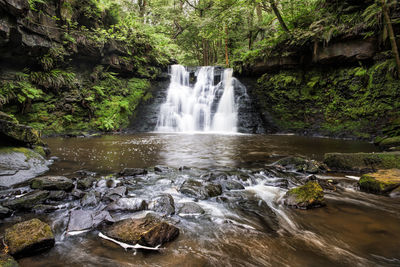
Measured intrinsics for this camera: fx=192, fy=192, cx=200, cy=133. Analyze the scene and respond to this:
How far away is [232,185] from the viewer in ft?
11.3

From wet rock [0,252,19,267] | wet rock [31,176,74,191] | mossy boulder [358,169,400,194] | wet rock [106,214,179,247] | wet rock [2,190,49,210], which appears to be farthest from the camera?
mossy boulder [358,169,400,194]

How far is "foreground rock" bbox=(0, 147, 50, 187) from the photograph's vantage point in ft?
10.9

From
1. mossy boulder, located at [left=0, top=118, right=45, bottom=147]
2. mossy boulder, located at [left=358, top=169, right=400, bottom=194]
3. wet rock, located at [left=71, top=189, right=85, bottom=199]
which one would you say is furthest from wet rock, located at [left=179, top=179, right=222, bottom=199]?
mossy boulder, located at [left=0, top=118, right=45, bottom=147]

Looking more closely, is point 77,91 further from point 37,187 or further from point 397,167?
point 397,167

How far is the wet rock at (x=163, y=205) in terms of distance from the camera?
254 cm

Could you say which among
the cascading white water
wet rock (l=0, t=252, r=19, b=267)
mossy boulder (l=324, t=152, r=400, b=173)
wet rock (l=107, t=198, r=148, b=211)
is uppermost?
the cascading white water

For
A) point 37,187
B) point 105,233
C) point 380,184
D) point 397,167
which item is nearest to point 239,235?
point 105,233

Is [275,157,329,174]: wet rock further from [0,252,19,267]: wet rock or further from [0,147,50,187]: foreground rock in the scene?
[0,147,50,187]: foreground rock

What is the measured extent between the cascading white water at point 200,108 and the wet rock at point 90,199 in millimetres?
11408

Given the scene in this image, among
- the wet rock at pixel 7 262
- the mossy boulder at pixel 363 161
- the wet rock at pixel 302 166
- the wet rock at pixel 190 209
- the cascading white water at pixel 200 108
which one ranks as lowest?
the wet rock at pixel 190 209

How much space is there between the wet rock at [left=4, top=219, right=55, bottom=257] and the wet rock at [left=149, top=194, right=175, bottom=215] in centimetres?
110

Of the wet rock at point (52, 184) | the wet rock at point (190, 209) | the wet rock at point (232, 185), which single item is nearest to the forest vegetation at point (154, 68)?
the wet rock at point (232, 185)

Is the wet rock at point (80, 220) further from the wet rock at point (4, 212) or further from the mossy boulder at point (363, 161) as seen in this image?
the mossy boulder at point (363, 161)

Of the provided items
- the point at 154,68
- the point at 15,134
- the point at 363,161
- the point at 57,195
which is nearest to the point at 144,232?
the point at 57,195
